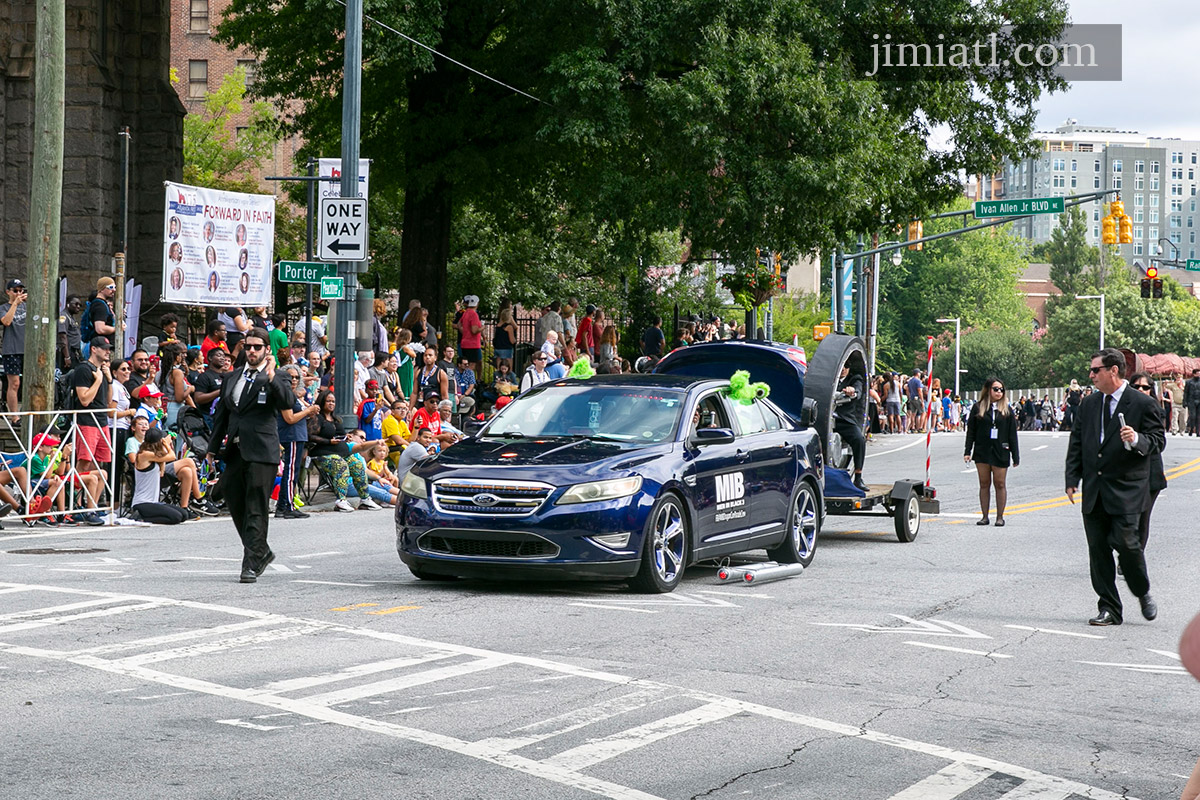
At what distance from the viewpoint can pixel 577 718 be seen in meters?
7.08

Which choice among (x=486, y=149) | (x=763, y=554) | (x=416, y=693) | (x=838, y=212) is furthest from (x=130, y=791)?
(x=486, y=149)

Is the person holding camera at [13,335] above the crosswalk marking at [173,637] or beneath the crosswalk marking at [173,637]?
above

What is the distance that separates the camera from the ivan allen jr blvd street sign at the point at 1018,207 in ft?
111

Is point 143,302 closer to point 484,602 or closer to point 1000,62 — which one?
point 1000,62

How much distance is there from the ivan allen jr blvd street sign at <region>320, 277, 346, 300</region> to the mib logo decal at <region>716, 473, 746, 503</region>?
895 cm

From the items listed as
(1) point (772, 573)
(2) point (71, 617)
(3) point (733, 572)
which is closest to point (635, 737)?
(2) point (71, 617)

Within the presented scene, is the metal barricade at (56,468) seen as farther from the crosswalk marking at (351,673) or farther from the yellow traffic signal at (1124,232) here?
the yellow traffic signal at (1124,232)

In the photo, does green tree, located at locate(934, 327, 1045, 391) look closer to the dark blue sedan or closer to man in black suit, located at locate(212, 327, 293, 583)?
the dark blue sedan

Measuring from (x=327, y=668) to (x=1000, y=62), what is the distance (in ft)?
86.0

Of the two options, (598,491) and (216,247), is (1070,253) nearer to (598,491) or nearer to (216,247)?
(216,247)

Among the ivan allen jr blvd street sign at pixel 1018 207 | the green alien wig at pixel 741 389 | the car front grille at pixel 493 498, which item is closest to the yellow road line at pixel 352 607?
the car front grille at pixel 493 498

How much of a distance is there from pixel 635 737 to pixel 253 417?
19.4ft

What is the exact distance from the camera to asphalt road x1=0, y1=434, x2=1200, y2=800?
20.0 feet

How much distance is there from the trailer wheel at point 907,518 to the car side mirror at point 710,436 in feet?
16.3
